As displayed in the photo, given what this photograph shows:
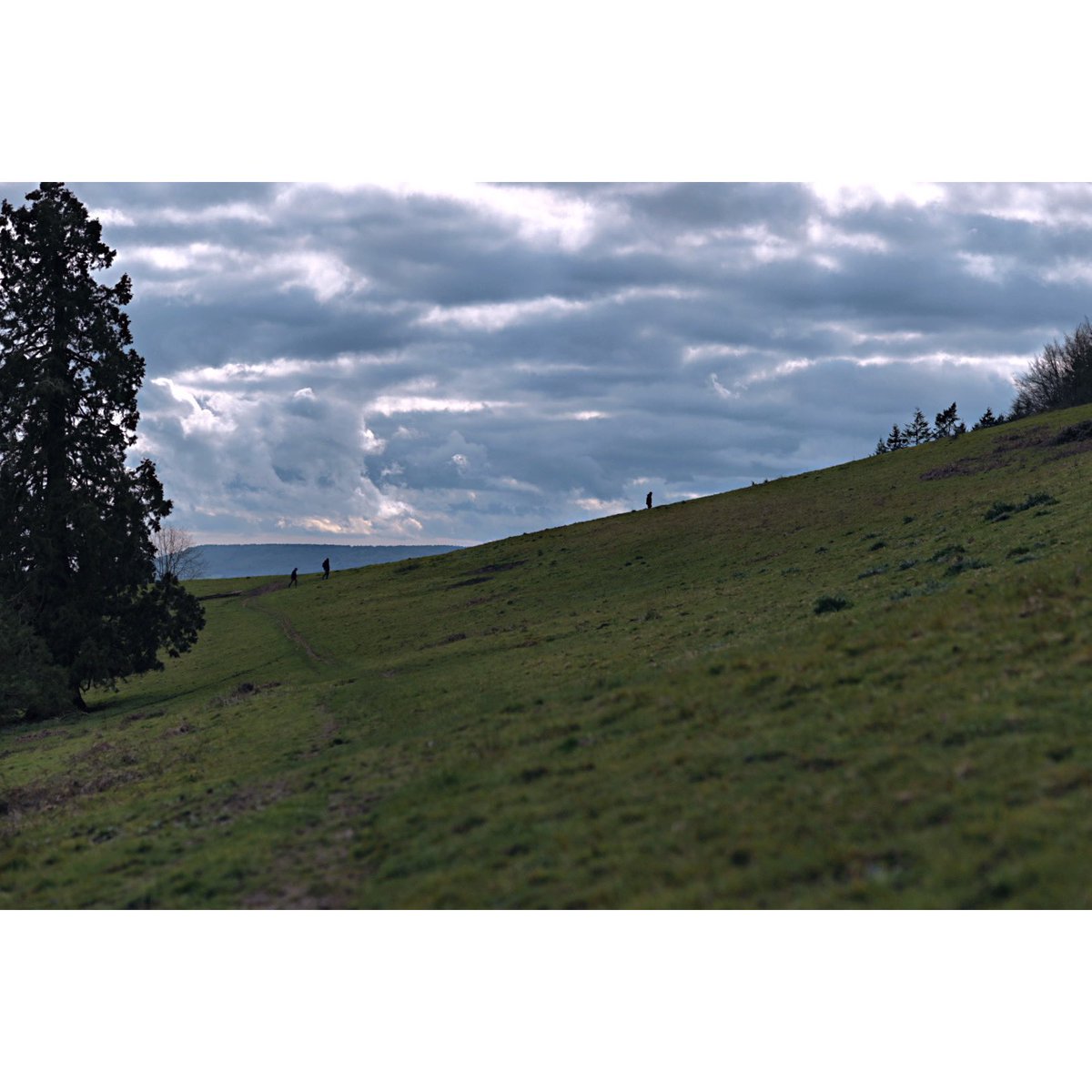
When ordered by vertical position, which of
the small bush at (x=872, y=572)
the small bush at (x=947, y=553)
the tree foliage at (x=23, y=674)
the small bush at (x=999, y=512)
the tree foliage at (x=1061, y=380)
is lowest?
the tree foliage at (x=23, y=674)

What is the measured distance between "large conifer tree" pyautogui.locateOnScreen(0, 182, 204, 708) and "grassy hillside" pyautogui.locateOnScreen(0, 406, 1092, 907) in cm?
809

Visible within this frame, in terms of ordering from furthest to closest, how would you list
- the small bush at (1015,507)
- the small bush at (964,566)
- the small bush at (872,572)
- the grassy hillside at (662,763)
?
1. the small bush at (1015,507)
2. the small bush at (872,572)
3. the small bush at (964,566)
4. the grassy hillside at (662,763)

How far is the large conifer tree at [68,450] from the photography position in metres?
48.5

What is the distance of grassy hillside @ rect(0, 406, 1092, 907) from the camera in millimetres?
10914

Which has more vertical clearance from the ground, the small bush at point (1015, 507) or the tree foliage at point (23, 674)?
the small bush at point (1015, 507)

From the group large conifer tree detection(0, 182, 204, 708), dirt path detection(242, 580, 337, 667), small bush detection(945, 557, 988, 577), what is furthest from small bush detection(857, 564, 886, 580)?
large conifer tree detection(0, 182, 204, 708)

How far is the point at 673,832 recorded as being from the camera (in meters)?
12.4

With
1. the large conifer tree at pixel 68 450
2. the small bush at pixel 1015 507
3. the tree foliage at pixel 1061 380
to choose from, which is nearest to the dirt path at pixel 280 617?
the large conifer tree at pixel 68 450

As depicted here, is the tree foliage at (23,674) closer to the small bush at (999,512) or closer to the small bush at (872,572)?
the small bush at (872,572)

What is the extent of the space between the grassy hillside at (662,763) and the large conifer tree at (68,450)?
8093 mm

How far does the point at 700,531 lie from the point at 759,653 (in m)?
52.7

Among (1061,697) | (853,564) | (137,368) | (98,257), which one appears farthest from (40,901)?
(98,257)

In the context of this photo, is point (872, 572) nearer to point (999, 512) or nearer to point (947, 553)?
point (947, 553)

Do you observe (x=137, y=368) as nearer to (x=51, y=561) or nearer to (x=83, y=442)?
(x=83, y=442)
